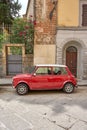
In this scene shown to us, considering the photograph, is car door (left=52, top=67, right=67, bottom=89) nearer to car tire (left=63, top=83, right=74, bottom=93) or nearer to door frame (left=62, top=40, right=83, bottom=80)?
car tire (left=63, top=83, right=74, bottom=93)

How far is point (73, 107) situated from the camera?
8359 mm

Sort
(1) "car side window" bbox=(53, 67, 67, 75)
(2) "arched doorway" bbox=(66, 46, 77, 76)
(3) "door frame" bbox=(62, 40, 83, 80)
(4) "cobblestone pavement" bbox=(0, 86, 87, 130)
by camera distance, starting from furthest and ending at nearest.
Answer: (2) "arched doorway" bbox=(66, 46, 77, 76) < (3) "door frame" bbox=(62, 40, 83, 80) < (1) "car side window" bbox=(53, 67, 67, 75) < (4) "cobblestone pavement" bbox=(0, 86, 87, 130)

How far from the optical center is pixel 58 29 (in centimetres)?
1464

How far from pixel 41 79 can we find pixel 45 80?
9.2 inches

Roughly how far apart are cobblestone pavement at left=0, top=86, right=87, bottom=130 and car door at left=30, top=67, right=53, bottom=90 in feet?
1.46

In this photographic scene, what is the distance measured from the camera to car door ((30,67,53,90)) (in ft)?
35.4

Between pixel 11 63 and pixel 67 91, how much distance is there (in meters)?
6.33

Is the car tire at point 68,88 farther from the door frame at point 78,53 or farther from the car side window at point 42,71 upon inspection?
the door frame at point 78,53

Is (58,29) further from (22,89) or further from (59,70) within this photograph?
(22,89)

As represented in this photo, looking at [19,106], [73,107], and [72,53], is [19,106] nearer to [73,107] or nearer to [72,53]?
[73,107]

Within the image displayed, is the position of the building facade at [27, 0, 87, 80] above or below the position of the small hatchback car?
above

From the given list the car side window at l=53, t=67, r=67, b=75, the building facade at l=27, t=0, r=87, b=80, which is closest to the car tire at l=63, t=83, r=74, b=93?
the car side window at l=53, t=67, r=67, b=75

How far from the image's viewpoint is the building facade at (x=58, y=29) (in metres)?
14.6

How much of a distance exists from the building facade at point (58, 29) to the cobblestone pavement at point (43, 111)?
14.1ft
